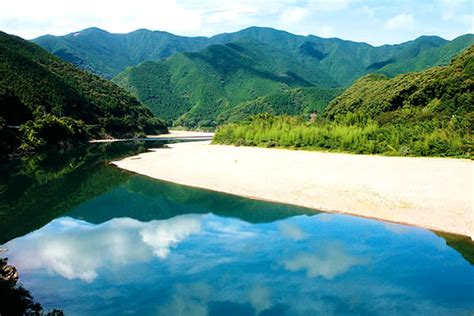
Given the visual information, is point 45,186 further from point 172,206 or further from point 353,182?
point 353,182

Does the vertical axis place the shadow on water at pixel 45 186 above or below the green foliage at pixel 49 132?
below

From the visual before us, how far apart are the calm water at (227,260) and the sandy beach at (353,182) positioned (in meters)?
1.35

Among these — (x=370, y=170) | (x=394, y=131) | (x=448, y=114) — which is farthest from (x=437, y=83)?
(x=370, y=170)

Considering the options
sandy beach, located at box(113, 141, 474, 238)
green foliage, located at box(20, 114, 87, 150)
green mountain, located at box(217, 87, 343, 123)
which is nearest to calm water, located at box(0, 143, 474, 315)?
sandy beach, located at box(113, 141, 474, 238)

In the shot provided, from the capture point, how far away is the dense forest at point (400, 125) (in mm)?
43609

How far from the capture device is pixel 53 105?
9150 centimetres

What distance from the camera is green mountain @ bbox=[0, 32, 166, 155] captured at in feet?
230

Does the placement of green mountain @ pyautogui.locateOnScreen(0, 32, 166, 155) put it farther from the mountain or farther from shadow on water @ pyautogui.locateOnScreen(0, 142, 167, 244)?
the mountain

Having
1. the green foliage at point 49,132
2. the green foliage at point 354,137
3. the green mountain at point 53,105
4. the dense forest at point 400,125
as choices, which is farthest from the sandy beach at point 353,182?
the green mountain at point 53,105

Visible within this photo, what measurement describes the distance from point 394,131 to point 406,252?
32.7 m

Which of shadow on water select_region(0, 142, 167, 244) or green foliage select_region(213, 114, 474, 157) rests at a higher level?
green foliage select_region(213, 114, 474, 157)

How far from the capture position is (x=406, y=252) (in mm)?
17953

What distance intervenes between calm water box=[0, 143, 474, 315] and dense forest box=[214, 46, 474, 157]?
80.7 feet

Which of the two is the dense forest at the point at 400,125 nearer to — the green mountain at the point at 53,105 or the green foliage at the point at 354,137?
the green foliage at the point at 354,137
